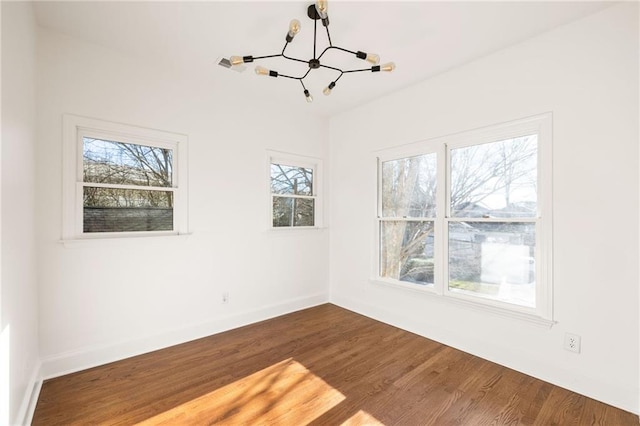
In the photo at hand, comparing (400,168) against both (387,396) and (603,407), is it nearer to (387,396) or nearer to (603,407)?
(387,396)

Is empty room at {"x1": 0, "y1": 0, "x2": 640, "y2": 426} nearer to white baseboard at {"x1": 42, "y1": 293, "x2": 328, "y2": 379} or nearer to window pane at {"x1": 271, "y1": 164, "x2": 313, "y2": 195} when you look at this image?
white baseboard at {"x1": 42, "y1": 293, "x2": 328, "y2": 379}

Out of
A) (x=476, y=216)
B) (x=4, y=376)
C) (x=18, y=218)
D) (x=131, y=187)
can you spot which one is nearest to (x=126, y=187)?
(x=131, y=187)

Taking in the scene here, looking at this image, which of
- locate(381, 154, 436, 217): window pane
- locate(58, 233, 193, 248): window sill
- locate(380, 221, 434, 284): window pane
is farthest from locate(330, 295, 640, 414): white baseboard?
locate(58, 233, 193, 248): window sill

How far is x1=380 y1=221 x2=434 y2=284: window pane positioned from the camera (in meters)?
3.24

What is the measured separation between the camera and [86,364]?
2.47 metres

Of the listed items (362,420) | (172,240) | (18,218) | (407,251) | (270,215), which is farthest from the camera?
(270,215)

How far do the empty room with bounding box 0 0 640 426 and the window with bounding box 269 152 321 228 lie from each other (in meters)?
0.22

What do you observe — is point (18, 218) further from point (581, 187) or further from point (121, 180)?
point (581, 187)

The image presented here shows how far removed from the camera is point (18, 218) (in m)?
1.76

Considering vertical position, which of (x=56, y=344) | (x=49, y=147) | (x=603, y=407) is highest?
(x=49, y=147)

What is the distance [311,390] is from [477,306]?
1.72m

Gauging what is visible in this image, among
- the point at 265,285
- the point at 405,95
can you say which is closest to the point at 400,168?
the point at 405,95

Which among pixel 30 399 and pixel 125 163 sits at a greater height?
pixel 125 163

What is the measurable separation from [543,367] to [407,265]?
1473mm
